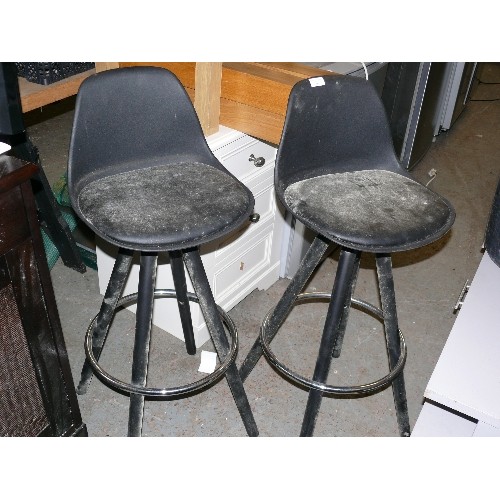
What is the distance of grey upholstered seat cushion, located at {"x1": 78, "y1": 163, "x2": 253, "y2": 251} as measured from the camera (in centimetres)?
124

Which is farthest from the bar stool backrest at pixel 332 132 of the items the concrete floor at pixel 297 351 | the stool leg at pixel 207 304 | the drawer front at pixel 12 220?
the concrete floor at pixel 297 351

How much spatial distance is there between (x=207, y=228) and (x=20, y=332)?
0.50 metres

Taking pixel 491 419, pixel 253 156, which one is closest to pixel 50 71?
pixel 253 156

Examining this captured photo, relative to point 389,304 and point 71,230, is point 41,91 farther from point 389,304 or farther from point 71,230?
point 389,304

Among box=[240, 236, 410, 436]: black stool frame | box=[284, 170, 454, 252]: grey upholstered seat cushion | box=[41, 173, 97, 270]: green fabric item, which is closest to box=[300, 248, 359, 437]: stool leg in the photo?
box=[240, 236, 410, 436]: black stool frame

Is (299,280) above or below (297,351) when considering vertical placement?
above

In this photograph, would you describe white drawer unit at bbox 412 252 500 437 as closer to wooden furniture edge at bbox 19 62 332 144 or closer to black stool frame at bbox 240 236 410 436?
black stool frame at bbox 240 236 410 436

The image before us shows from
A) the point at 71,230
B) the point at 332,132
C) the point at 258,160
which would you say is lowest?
the point at 71,230

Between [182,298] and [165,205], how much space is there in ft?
1.74

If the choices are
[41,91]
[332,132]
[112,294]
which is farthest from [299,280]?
[41,91]

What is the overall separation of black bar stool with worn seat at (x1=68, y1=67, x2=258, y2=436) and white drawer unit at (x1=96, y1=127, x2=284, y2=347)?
0.33 metres

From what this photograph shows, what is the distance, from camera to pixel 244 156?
6.37 feet

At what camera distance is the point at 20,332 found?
1.35m

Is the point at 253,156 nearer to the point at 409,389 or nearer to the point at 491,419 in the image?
the point at 409,389
